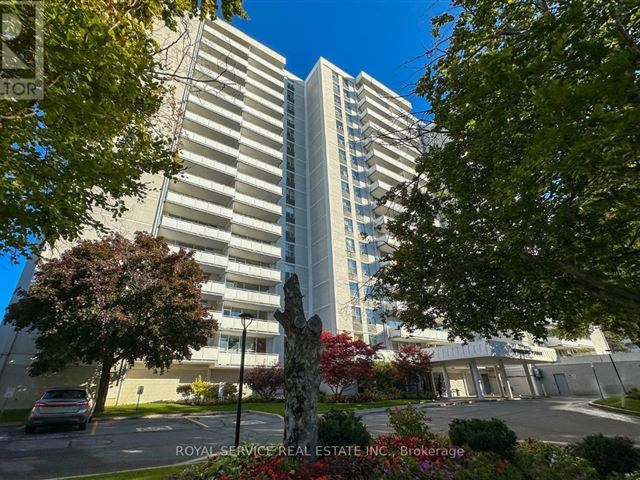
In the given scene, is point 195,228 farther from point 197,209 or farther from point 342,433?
point 342,433

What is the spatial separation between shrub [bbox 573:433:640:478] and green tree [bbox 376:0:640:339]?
9.42 ft

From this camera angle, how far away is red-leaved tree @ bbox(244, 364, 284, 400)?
25.6 metres

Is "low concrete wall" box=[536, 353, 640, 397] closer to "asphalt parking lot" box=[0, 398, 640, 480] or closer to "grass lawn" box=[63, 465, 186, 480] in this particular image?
"asphalt parking lot" box=[0, 398, 640, 480]

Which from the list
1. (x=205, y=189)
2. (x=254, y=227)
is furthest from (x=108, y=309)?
(x=254, y=227)

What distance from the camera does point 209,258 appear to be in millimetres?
29828

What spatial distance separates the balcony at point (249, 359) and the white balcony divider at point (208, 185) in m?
16.1

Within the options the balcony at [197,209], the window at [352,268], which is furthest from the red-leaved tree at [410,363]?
the balcony at [197,209]

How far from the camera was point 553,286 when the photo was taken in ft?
29.7

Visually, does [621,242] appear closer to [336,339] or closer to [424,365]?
[336,339]

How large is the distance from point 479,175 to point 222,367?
27310 millimetres

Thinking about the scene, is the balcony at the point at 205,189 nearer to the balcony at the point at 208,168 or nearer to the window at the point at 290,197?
the balcony at the point at 208,168

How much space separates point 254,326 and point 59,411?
17.9 m

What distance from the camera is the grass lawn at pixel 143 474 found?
254 inches

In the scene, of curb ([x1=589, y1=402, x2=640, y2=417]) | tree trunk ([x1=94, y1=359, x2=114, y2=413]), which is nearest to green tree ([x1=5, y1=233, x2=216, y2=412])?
tree trunk ([x1=94, y1=359, x2=114, y2=413])
